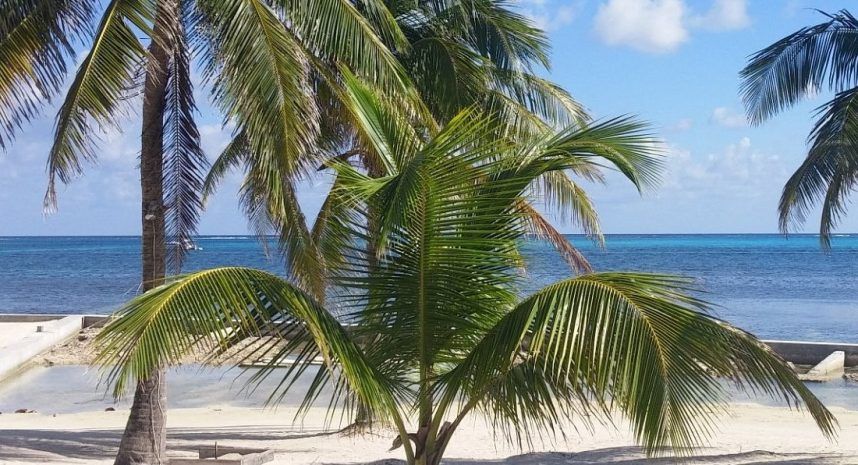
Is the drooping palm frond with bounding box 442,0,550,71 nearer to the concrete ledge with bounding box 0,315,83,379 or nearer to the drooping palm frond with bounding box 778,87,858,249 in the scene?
the drooping palm frond with bounding box 778,87,858,249

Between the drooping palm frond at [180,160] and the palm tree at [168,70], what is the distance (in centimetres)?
2

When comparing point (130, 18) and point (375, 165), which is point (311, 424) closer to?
point (375, 165)

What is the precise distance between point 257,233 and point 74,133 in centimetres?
617

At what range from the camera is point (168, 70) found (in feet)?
30.0

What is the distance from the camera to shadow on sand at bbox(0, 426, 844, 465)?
10.0 m

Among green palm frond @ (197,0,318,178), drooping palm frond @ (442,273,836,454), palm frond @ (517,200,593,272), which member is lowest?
drooping palm frond @ (442,273,836,454)

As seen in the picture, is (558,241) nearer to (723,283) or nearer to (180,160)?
(180,160)

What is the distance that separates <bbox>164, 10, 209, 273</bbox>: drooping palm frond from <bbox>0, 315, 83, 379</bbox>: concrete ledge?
35.6 ft

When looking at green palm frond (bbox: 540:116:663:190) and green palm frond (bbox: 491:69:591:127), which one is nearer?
green palm frond (bbox: 540:116:663:190)

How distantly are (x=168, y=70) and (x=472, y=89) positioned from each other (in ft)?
12.6

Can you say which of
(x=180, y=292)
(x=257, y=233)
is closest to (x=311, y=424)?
(x=257, y=233)

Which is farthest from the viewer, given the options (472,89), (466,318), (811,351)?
(811,351)

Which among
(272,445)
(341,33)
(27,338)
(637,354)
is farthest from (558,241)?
(27,338)

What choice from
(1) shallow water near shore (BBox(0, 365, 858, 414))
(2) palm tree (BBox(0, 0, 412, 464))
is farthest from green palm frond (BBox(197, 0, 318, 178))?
(1) shallow water near shore (BBox(0, 365, 858, 414))
